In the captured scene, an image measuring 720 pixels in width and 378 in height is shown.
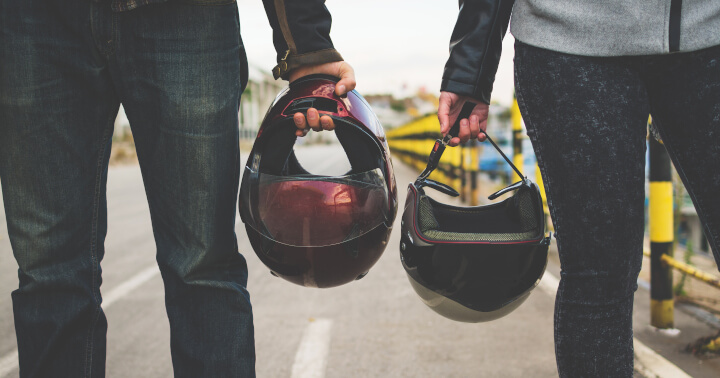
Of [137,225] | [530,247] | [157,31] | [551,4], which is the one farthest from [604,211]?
[137,225]

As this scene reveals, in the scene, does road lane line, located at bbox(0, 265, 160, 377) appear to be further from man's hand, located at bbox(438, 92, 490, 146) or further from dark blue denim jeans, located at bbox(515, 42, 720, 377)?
dark blue denim jeans, located at bbox(515, 42, 720, 377)

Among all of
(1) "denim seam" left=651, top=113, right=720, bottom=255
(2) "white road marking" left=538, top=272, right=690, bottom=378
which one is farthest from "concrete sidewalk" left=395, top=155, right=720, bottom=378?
(1) "denim seam" left=651, top=113, right=720, bottom=255

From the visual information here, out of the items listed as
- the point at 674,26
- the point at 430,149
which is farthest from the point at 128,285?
the point at 430,149

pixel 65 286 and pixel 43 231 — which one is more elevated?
pixel 43 231

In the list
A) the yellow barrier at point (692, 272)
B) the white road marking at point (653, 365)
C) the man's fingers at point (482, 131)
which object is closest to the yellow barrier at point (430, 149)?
the yellow barrier at point (692, 272)

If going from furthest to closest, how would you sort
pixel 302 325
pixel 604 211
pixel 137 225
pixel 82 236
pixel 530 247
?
pixel 137 225 → pixel 302 325 → pixel 82 236 → pixel 530 247 → pixel 604 211

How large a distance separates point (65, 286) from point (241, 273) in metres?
0.41

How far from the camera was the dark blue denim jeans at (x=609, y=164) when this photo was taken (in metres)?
1.19

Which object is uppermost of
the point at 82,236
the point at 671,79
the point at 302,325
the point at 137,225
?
the point at 671,79

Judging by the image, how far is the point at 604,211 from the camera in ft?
3.90

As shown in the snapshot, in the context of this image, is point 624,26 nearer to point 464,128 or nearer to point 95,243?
point 464,128

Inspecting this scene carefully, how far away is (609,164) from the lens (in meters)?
1.19

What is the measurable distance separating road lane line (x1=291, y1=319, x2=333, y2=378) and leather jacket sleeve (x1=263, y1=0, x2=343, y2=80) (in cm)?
127

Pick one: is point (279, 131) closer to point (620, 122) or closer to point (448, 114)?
point (448, 114)
